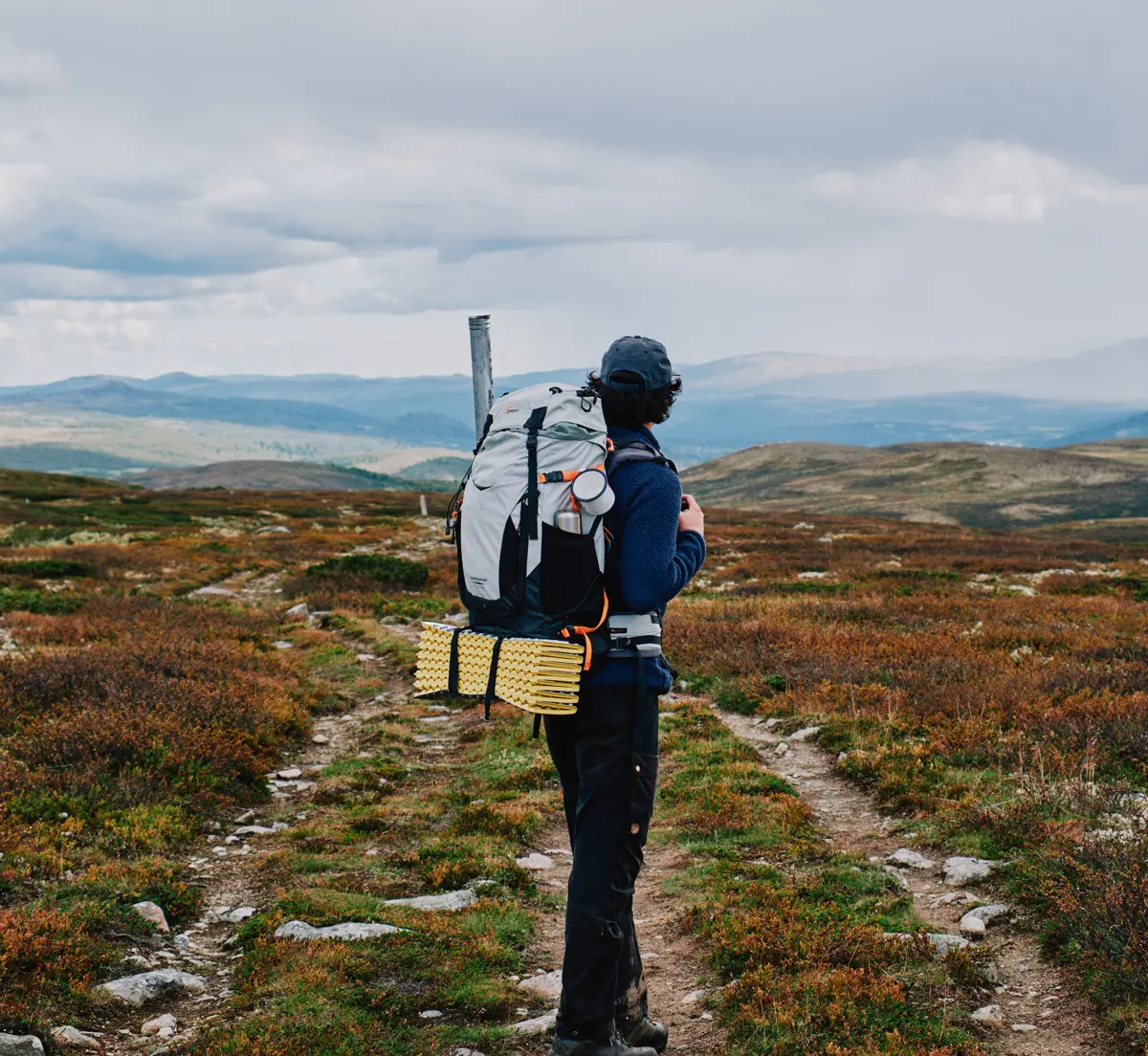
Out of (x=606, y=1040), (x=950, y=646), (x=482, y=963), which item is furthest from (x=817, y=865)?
(x=950, y=646)

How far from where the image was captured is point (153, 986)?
19.0 feet

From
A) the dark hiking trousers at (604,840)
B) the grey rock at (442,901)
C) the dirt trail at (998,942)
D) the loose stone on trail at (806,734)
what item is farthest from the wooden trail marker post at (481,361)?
the loose stone on trail at (806,734)

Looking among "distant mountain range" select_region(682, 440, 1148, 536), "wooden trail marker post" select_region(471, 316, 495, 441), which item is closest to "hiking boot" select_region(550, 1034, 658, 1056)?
"wooden trail marker post" select_region(471, 316, 495, 441)

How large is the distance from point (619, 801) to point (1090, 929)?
10.7 ft

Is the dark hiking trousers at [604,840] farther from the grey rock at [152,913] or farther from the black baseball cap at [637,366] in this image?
the grey rock at [152,913]

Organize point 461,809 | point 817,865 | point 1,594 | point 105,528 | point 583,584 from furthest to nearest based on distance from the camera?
1. point 105,528
2. point 1,594
3. point 461,809
4. point 817,865
5. point 583,584

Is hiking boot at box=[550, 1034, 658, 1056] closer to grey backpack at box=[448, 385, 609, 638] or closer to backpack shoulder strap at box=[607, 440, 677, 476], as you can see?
grey backpack at box=[448, 385, 609, 638]

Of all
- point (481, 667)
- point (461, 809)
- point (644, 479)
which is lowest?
point (461, 809)

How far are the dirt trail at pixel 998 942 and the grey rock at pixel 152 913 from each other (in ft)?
18.3

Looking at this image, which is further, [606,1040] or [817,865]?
[817,865]

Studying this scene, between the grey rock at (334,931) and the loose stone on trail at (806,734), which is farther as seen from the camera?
the loose stone on trail at (806,734)

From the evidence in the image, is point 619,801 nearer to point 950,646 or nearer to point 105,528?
point 950,646

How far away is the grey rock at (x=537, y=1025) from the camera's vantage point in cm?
525

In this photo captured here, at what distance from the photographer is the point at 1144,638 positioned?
50.3 feet
